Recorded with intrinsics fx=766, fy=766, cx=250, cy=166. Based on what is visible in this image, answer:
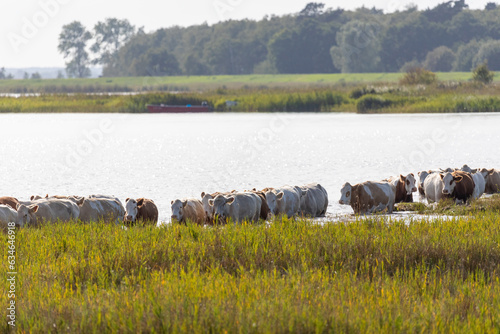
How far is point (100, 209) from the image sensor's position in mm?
13859

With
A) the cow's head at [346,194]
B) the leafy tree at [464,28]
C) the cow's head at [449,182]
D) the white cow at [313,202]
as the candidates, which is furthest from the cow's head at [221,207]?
the leafy tree at [464,28]

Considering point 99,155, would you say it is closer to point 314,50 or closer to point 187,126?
point 187,126

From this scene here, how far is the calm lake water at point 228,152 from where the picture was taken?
78.0 ft

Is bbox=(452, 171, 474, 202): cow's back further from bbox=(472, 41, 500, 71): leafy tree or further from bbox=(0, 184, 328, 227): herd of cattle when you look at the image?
bbox=(472, 41, 500, 71): leafy tree

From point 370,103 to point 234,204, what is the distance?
44.6 meters

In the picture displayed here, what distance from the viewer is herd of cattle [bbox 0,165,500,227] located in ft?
42.9

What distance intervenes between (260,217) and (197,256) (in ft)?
16.4

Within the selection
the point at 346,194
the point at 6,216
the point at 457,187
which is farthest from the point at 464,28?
the point at 6,216

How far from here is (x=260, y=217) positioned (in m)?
14.2

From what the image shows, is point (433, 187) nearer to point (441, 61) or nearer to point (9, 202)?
point (9, 202)

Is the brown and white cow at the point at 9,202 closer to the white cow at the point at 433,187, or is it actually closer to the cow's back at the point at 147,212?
the cow's back at the point at 147,212

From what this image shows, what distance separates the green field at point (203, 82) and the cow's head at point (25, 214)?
83225 millimetres

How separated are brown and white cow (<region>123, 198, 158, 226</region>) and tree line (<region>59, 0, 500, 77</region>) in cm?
9925

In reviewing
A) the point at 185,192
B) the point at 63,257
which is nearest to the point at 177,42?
the point at 185,192
